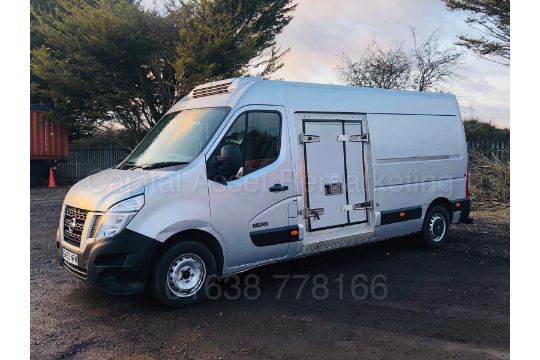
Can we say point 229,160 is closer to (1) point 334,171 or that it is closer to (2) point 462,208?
(1) point 334,171

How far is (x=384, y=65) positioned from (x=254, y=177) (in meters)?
17.2

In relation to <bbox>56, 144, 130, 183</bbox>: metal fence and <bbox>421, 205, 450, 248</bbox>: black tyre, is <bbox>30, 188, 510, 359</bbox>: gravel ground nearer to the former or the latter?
<bbox>421, 205, 450, 248</bbox>: black tyre

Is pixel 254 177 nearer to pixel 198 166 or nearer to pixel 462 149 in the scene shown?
pixel 198 166

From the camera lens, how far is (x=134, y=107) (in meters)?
19.1

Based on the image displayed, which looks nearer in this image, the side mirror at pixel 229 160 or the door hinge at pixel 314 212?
the side mirror at pixel 229 160

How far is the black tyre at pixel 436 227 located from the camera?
7805mm

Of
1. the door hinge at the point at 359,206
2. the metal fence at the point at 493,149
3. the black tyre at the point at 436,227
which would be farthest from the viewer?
the metal fence at the point at 493,149

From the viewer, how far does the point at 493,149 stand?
14344mm

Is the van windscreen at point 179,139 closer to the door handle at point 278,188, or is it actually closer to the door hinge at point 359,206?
the door handle at point 278,188

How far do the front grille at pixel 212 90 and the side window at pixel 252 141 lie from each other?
1.80 ft

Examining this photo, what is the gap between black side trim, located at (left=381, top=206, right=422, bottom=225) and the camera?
6986 mm

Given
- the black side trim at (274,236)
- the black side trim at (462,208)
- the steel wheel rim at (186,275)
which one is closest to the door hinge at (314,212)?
the black side trim at (274,236)

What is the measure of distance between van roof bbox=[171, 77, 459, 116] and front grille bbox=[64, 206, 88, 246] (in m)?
1.96

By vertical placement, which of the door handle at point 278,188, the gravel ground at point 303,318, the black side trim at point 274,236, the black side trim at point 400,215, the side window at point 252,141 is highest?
the side window at point 252,141
